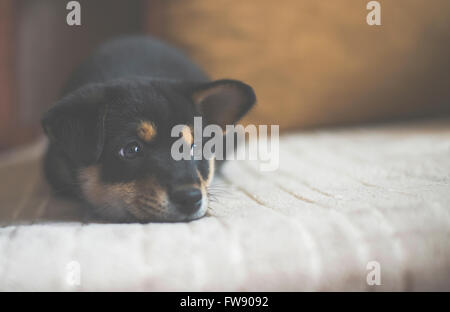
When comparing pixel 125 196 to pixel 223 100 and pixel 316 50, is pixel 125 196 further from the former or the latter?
pixel 316 50

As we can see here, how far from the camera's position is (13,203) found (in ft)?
4.32

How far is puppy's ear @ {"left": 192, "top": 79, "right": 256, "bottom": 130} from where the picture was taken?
1294 millimetres

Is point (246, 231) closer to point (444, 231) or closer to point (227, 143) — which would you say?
point (444, 231)

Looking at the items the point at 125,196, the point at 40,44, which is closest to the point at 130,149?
the point at 125,196

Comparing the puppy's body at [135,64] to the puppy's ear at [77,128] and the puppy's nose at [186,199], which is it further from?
the puppy's nose at [186,199]

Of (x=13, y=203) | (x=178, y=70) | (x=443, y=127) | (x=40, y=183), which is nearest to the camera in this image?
(x=13, y=203)

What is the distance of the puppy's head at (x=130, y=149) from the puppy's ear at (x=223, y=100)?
0.25ft

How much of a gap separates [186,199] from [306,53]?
105 centimetres

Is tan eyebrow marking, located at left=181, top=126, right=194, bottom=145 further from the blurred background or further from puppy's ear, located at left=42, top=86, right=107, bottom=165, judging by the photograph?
the blurred background

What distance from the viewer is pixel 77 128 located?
3.81 ft
